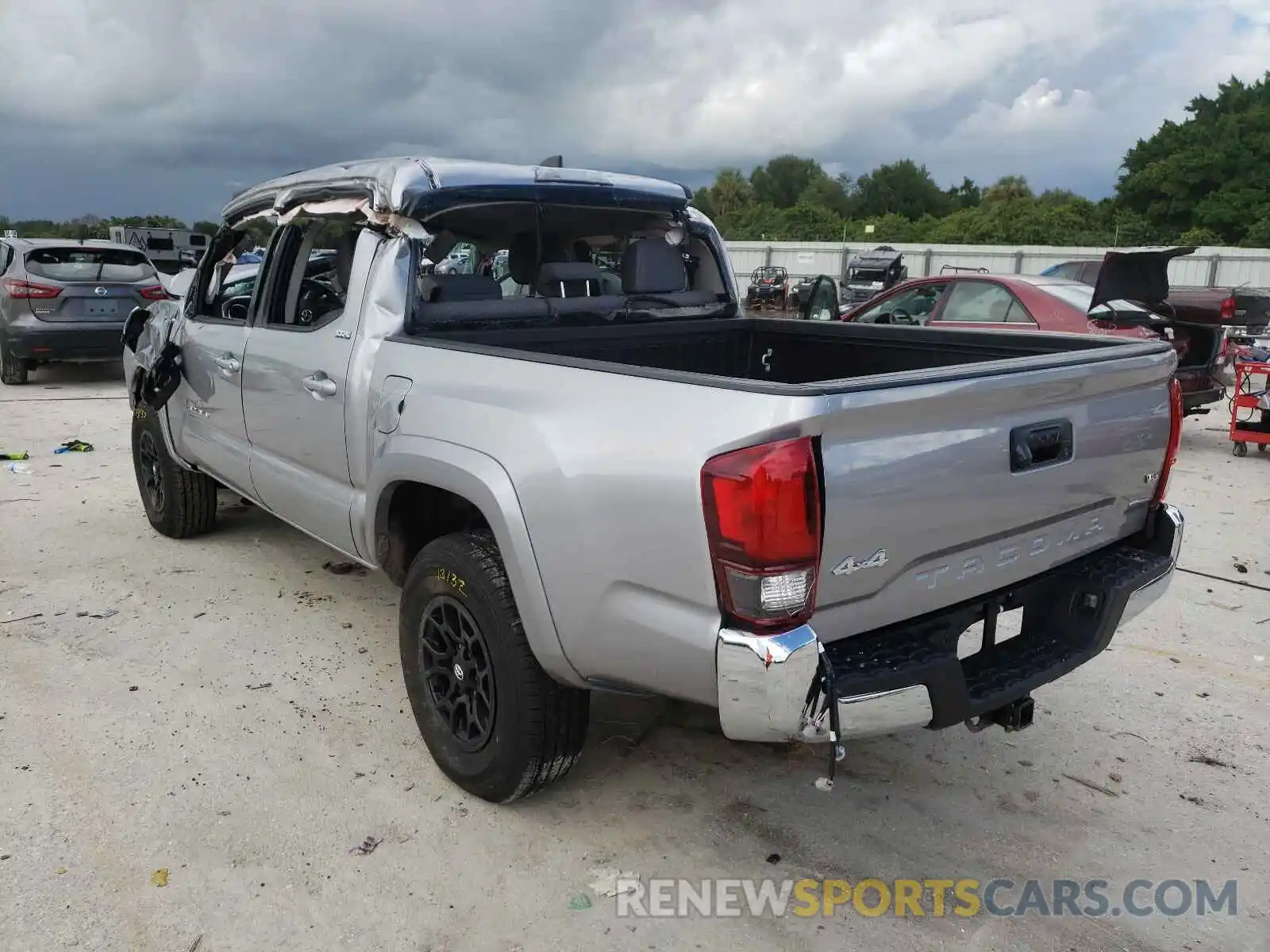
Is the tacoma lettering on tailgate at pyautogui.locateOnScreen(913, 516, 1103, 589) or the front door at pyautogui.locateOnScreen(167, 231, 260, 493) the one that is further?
the front door at pyautogui.locateOnScreen(167, 231, 260, 493)

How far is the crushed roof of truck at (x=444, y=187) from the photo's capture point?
11.2ft

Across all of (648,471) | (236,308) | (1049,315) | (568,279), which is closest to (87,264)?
(236,308)

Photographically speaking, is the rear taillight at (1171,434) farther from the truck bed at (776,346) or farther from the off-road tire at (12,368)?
the off-road tire at (12,368)

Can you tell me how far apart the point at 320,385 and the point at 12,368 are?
1007cm

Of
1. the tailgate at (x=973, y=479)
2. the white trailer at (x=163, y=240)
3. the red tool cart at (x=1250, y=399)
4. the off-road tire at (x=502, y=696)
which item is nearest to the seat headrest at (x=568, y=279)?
the off-road tire at (x=502, y=696)

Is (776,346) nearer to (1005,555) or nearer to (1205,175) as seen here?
(1005,555)

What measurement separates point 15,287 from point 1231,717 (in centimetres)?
1188

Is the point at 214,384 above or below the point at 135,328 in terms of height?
below

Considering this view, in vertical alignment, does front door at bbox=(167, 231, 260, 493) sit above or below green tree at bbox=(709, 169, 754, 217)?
below

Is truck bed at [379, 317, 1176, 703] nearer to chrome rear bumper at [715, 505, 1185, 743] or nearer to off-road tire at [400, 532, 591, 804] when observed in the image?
chrome rear bumper at [715, 505, 1185, 743]

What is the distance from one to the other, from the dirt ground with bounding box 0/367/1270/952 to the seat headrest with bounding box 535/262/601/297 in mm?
1724

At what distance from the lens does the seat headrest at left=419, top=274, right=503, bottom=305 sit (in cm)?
352

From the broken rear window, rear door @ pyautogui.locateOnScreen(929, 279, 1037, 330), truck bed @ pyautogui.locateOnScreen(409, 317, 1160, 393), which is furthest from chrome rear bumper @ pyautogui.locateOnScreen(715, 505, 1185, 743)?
the broken rear window

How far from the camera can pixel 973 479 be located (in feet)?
7.91
